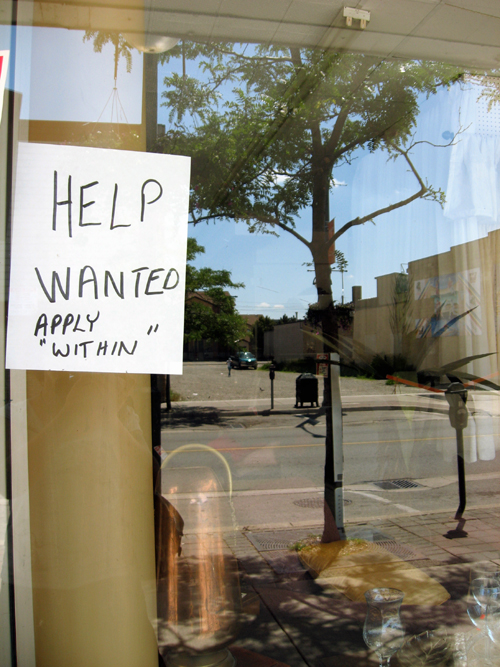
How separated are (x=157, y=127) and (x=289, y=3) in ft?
1.92

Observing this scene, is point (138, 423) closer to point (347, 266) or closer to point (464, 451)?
point (347, 266)

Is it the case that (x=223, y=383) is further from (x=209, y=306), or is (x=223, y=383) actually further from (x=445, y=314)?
(x=445, y=314)

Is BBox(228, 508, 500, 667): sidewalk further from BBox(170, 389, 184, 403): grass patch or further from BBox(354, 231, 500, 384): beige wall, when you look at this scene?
BBox(354, 231, 500, 384): beige wall

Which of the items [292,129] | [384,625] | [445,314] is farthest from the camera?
[445,314]

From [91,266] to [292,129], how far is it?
140 cm

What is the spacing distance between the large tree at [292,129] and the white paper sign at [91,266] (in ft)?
1.16

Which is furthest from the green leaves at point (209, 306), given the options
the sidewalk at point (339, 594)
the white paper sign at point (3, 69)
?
the sidewalk at point (339, 594)

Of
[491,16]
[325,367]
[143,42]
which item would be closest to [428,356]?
[325,367]

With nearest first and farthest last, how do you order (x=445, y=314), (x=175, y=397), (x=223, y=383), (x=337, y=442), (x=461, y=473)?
(x=175, y=397)
(x=223, y=383)
(x=445, y=314)
(x=337, y=442)
(x=461, y=473)

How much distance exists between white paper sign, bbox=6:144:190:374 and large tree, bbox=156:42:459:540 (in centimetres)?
35

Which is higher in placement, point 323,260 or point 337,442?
point 323,260

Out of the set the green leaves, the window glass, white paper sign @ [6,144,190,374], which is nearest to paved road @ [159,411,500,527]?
the window glass

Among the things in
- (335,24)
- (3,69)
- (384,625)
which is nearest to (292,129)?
(335,24)

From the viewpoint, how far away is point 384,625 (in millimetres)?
1454
